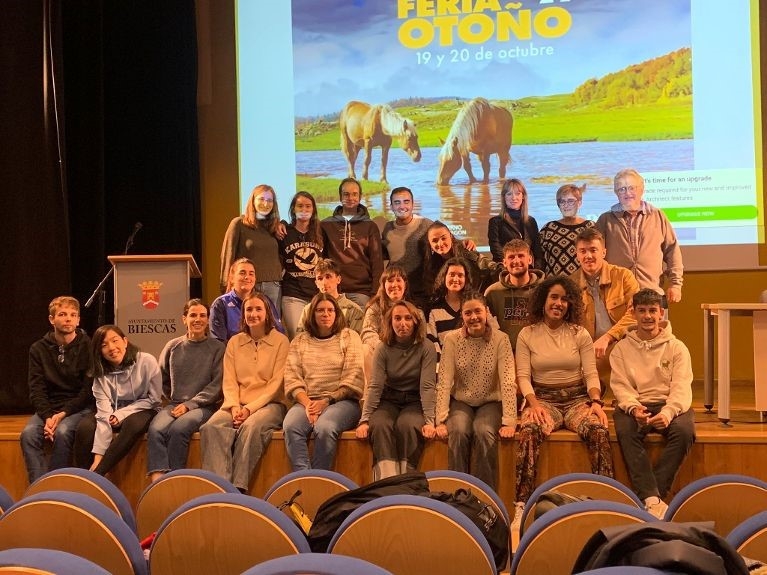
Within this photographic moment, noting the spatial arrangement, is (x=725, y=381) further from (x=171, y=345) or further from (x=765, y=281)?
(x=171, y=345)

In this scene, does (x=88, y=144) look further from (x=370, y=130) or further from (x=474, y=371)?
(x=474, y=371)

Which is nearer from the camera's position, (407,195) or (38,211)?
(407,195)

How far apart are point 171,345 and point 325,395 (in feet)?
3.22

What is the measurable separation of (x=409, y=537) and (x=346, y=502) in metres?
0.63

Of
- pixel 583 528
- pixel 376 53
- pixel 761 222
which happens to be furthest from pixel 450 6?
pixel 583 528

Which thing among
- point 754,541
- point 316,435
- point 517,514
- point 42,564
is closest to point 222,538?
point 42,564

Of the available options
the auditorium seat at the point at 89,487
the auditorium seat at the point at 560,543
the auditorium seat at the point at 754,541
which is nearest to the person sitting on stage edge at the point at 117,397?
the auditorium seat at the point at 89,487

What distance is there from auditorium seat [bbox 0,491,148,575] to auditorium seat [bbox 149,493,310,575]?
0.08 m

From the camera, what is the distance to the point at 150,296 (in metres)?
5.33

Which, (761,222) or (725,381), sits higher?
(761,222)

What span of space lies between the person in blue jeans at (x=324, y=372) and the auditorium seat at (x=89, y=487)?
5.49ft

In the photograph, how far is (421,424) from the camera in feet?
13.6

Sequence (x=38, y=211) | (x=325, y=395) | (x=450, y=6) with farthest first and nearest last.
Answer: (x=450, y=6) → (x=38, y=211) → (x=325, y=395)

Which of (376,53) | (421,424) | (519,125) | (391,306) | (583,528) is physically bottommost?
(421,424)
